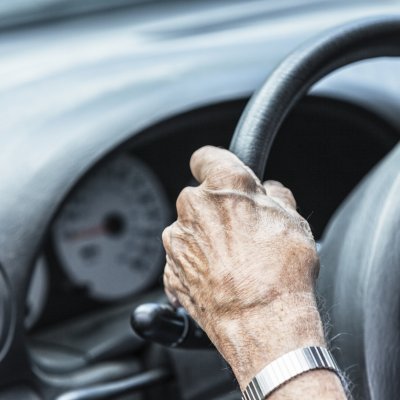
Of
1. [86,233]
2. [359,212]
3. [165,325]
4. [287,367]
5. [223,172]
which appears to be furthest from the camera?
[86,233]

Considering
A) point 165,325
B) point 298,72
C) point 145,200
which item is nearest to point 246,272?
point 165,325

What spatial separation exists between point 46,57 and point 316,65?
824mm

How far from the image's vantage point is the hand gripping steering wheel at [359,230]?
3.81 feet

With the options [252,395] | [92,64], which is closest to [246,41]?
[92,64]

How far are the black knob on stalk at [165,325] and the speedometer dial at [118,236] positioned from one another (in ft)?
3.22

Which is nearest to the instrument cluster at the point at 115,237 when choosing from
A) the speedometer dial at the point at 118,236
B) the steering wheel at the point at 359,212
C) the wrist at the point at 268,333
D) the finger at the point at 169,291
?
the speedometer dial at the point at 118,236

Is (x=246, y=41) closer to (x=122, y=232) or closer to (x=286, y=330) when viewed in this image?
(x=122, y=232)

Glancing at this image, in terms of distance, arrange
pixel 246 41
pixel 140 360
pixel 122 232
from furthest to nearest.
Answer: pixel 122 232 → pixel 246 41 → pixel 140 360

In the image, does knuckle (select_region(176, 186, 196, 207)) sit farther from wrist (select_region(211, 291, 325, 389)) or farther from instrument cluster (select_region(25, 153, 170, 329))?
instrument cluster (select_region(25, 153, 170, 329))

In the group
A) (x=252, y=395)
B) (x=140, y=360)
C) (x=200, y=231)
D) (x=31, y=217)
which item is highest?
(x=200, y=231)

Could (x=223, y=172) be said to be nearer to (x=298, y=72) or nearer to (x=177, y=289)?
(x=177, y=289)

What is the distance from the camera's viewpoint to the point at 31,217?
155 cm

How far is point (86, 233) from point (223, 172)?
1212 mm

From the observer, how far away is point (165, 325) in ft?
3.88
